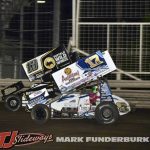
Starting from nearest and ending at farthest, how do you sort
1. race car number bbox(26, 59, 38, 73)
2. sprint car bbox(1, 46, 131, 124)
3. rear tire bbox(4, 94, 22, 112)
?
sprint car bbox(1, 46, 131, 124) < race car number bbox(26, 59, 38, 73) < rear tire bbox(4, 94, 22, 112)

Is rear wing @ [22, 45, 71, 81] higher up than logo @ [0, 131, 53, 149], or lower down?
higher up

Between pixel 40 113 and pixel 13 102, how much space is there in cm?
197

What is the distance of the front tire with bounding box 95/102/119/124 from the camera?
11438mm

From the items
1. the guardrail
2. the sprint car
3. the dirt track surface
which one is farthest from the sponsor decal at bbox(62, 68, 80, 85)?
the guardrail

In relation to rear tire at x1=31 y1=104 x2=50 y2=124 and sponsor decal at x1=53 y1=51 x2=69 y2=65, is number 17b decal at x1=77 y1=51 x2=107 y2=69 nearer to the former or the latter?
sponsor decal at x1=53 y1=51 x2=69 y2=65

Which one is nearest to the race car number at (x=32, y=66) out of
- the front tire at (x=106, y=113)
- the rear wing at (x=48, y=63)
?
the rear wing at (x=48, y=63)

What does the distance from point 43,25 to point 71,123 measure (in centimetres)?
521

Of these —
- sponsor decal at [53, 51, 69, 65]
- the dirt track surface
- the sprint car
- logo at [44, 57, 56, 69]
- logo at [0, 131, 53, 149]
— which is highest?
sponsor decal at [53, 51, 69, 65]

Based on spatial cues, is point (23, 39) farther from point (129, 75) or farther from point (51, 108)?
point (51, 108)

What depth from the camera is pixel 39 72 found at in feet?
40.7

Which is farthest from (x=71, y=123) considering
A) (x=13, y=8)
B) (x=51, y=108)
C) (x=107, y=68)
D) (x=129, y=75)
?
(x=13, y=8)

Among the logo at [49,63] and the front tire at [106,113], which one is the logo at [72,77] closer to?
the logo at [49,63]

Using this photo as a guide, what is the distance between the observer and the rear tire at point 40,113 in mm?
11711

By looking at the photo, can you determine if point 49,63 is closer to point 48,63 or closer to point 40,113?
point 48,63
